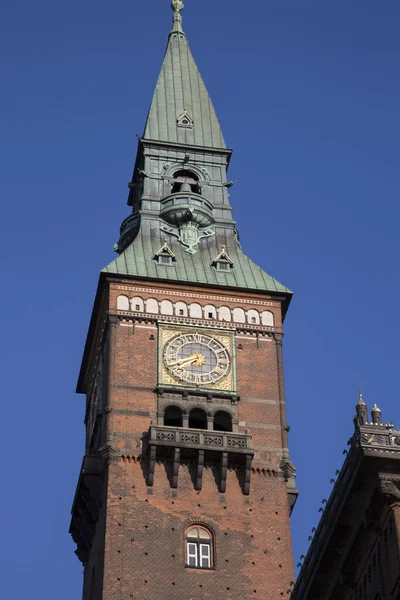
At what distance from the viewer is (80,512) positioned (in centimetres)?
6756

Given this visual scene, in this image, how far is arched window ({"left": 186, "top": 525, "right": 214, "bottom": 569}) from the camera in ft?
204

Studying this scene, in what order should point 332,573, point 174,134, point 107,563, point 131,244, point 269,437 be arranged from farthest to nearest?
point 174,134 → point 131,244 → point 269,437 → point 107,563 → point 332,573

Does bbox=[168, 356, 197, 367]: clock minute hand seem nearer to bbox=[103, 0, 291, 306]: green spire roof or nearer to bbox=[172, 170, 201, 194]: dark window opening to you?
bbox=[103, 0, 291, 306]: green spire roof

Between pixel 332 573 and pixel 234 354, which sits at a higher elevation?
pixel 234 354

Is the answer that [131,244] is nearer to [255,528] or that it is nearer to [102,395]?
[102,395]

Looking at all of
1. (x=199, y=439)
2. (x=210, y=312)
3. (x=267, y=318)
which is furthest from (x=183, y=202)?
(x=199, y=439)

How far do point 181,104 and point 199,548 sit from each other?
2795 centimetres

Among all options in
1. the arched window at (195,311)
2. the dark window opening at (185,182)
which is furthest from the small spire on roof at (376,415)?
the dark window opening at (185,182)

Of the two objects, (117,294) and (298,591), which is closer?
(298,591)

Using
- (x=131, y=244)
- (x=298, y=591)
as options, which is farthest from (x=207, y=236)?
(x=298, y=591)

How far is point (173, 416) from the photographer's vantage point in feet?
219

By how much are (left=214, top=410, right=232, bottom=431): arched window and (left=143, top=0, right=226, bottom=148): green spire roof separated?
17.9 meters

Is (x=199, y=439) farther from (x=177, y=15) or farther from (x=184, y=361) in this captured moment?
(x=177, y=15)

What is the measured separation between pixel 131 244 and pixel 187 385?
30.0ft
